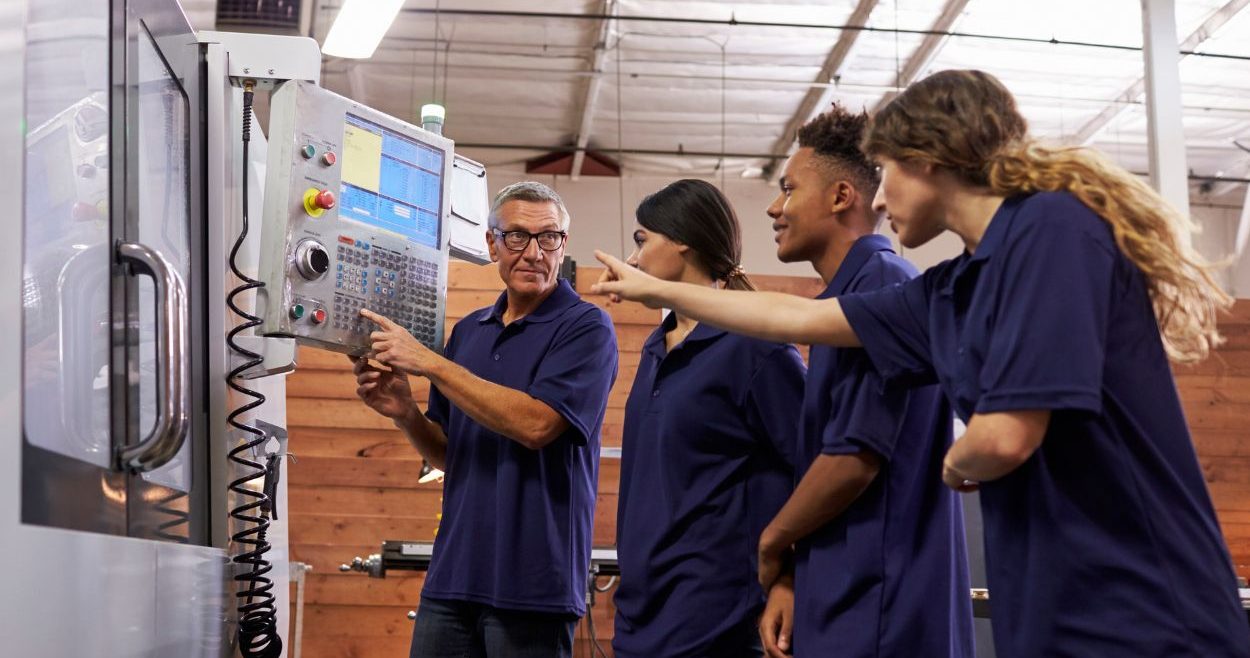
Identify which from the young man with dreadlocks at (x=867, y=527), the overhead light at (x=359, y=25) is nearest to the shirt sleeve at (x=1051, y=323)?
the young man with dreadlocks at (x=867, y=527)

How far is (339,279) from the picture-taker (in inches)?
82.8

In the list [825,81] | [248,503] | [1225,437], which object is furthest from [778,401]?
[1225,437]

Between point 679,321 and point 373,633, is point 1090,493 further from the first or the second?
point 373,633

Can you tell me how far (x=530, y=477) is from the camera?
225cm

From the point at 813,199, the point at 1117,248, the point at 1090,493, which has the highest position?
the point at 813,199

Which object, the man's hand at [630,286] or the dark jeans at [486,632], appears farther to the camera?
the dark jeans at [486,632]

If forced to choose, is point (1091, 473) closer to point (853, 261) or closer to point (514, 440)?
point (853, 261)

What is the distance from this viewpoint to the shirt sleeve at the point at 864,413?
1.70 meters

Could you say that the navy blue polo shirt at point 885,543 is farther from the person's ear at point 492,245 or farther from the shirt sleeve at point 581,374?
the person's ear at point 492,245

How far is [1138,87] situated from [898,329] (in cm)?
724

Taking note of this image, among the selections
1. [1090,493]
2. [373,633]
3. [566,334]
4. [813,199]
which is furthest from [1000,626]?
[373,633]

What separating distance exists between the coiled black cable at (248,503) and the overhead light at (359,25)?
1.94 meters

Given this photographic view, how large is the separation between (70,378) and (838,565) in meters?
1.05

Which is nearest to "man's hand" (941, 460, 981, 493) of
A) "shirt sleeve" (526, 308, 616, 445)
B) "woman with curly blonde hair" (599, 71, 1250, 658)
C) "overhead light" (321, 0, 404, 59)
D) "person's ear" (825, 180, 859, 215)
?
"woman with curly blonde hair" (599, 71, 1250, 658)
